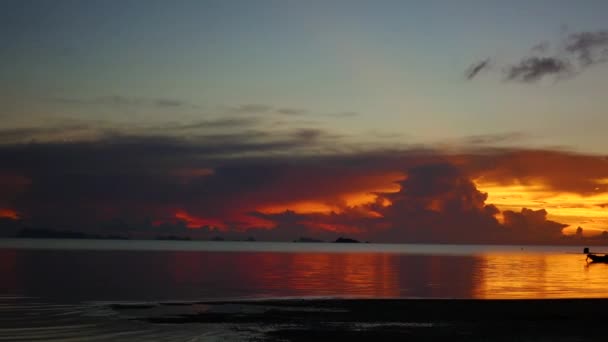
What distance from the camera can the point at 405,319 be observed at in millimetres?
36969

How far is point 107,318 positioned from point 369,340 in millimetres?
15944

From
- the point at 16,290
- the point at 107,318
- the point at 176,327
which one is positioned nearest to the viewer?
the point at 176,327

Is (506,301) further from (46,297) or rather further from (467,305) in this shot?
(46,297)

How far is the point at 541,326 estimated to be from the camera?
34531 millimetres

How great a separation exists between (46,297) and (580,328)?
3719 centimetres

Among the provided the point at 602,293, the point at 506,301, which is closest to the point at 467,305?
the point at 506,301

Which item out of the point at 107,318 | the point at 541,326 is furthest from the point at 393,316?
the point at 107,318

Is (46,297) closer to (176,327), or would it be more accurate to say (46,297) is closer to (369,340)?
(176,327)

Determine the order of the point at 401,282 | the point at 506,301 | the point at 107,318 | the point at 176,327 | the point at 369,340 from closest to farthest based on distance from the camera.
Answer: the point at 369,340 → the point at 176,327 → the point at 107,318 → the point at 506,301 → the point at 401,282

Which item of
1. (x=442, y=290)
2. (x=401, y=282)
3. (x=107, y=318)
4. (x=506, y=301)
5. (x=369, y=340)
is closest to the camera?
(x=369, y=340)

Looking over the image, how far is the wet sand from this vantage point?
30.9 meters

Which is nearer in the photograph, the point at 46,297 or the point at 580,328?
the point at 580,328

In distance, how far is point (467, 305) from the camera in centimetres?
4506

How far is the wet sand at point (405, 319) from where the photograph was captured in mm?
30859
